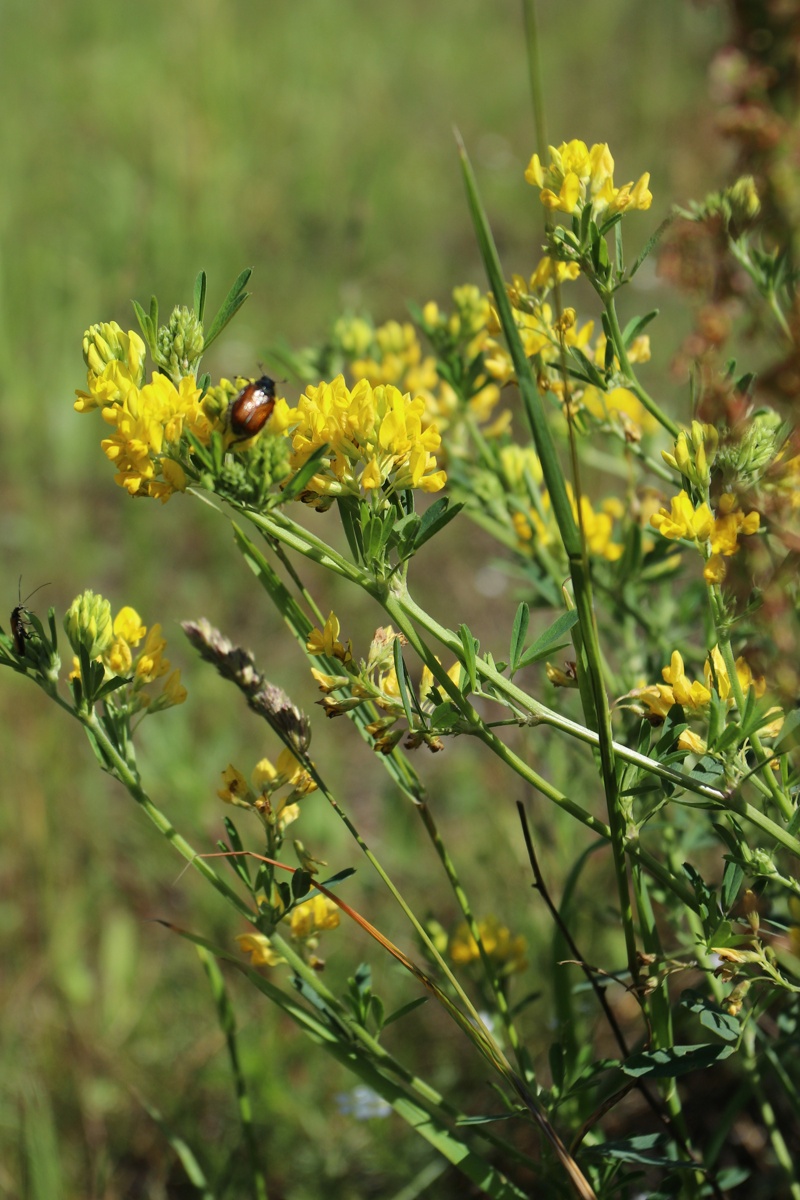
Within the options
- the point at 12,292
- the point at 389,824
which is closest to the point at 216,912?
the point at 389,824

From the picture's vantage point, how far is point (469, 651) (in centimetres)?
83

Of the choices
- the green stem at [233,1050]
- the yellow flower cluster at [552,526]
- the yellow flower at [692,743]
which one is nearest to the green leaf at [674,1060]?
the yellow flower at [692,743]

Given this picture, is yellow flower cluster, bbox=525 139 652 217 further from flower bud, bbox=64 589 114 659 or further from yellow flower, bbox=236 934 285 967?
yellow flower, bbox=236 934 285 967

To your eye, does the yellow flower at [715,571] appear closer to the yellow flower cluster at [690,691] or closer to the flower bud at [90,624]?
the yellow flower cluster at [690,691]

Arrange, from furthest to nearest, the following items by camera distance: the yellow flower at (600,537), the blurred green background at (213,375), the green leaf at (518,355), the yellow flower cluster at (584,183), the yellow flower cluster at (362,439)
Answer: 1. the blurred green background at (213,375)
2. the yellow flower at (600,537)
3. the yellow flower cluster at (584,183)
4. the yellow flower cluster at (362,439)
5. the green leaf at (518,355)

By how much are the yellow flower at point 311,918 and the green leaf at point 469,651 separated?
38 cm

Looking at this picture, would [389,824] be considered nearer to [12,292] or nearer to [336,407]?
[336,407]

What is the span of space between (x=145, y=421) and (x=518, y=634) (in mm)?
401

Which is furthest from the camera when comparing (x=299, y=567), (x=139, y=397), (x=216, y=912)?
(x=299, y=567)

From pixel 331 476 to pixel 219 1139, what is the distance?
4.72 feet

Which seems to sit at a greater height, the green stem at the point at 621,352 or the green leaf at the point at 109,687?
the green stem at the point at 621,352

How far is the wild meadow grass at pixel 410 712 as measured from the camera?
880mm

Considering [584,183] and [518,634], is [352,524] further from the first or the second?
[584,183]

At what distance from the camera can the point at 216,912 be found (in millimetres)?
2227
